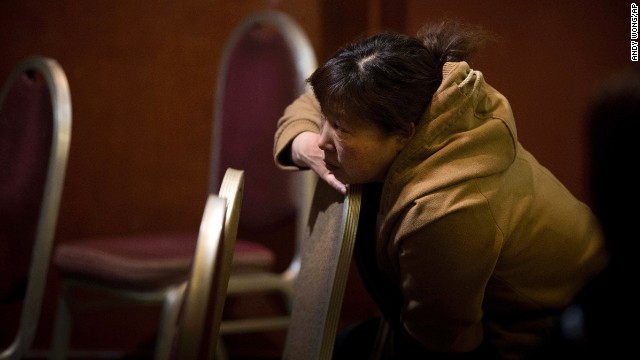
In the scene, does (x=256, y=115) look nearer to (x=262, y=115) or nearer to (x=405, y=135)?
(x=262, y=115)

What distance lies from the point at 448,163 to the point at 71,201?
163 cm

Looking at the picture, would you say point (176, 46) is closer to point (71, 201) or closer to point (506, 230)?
point (71, 201)

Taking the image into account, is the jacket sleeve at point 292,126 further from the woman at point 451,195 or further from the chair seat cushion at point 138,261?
the chair seat cushion at point 138,261

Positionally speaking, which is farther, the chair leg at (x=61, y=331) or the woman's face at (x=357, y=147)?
the chair leg at (x=61, y=331)

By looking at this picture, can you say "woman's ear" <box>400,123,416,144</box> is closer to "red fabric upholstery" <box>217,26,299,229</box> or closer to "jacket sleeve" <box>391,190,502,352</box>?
"jacket sleeve" <box>391,190,502,352</box>

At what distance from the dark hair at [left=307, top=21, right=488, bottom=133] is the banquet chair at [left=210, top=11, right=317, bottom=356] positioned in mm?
843

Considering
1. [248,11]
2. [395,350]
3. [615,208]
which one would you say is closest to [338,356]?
[395,350]

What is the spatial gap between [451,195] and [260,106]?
1096mm

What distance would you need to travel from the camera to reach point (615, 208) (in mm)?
496

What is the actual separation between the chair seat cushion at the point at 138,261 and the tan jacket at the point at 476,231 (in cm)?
66

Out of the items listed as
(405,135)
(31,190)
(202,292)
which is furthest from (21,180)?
(202,292)

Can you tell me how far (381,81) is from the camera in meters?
0.86

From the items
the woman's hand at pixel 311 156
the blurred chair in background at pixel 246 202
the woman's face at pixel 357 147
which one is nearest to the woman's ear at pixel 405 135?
the woman's face at pixel 357 147

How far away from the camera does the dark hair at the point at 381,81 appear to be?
0.86 m
